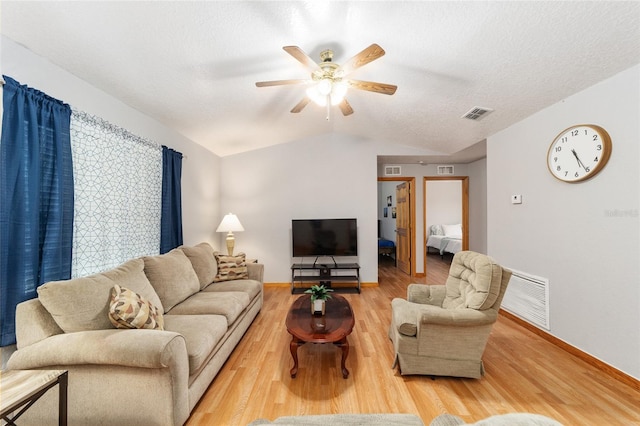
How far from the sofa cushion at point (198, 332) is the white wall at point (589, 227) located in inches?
129

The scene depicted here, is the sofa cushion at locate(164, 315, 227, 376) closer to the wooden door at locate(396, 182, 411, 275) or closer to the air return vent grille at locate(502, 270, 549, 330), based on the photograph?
the air return vent grille at locate(502, 270, 549, 330)

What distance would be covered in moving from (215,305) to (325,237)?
2.36 meters

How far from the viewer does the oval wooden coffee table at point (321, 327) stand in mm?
1970

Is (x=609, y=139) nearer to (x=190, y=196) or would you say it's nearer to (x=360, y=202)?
(x=360, y=202)

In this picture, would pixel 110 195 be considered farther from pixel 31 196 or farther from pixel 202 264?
pixel 202 264

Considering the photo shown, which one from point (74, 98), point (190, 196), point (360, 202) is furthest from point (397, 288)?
point (74, 98)

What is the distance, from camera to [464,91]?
252 cm

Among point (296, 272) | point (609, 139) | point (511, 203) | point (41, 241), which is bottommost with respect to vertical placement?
point (296, 272)

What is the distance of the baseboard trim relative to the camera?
1.93 m

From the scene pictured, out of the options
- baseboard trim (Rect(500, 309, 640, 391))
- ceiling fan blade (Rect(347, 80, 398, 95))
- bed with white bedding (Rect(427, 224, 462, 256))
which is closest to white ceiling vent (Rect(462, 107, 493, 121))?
ceiling fan blade (Rect(347, 80, 398, 95))

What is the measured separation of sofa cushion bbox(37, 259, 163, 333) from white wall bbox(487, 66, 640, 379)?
3903 millimetres

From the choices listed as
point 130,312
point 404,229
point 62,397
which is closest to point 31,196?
point 130,312

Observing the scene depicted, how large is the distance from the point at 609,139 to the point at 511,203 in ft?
3.94

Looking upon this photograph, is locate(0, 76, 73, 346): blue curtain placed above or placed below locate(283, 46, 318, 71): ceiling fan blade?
below
